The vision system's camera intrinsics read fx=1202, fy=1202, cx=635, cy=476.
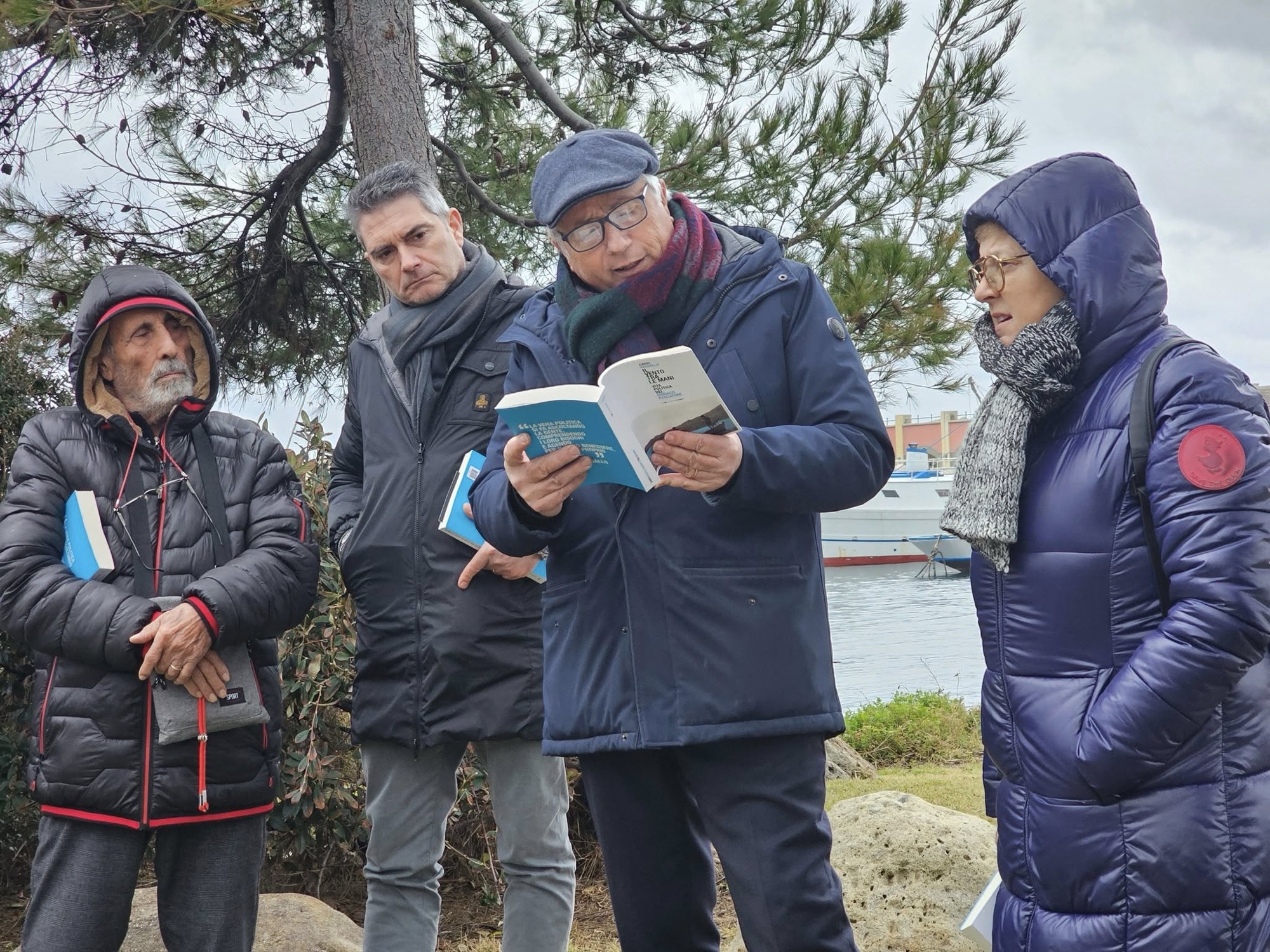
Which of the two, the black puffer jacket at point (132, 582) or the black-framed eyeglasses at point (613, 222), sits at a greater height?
the black-framed eyeglasses at point (613, 222)

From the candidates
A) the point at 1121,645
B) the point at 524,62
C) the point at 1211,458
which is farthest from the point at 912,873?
the point at 524,62

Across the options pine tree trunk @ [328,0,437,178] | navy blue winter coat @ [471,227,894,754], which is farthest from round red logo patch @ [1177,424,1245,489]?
pine tree trunk @ [328,0,437,178]

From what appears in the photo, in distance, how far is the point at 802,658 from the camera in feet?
6.55

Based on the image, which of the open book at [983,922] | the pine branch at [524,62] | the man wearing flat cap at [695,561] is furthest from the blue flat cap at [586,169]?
the pine branch at [524,62]

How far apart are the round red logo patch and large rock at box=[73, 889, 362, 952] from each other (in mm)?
2632

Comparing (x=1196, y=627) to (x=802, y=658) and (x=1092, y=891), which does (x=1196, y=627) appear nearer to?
(x=1092, y=891)

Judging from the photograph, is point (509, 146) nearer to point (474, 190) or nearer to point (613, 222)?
point (474, 190)

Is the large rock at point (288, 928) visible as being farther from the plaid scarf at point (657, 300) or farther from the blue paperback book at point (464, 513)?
the plaid scarf at point (657, 300)

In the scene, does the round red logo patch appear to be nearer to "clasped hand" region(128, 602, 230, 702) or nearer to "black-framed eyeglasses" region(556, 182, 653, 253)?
"black-framed eyeglasses" region(556, 182, 653, 253)

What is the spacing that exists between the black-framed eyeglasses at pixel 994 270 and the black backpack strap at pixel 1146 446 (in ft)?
0.90

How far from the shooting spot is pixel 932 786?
19.4ft

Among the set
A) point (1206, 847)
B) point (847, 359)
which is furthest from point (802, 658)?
point (1206, 847)

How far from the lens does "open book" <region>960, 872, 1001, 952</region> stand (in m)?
1.96

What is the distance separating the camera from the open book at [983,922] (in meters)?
1.96
